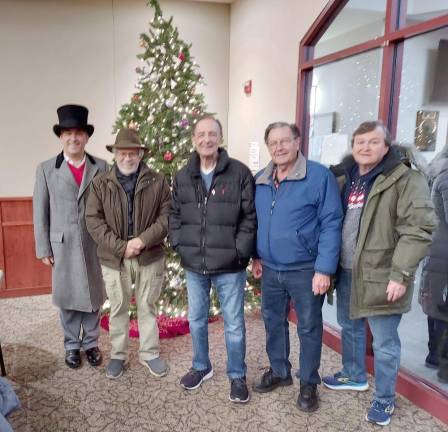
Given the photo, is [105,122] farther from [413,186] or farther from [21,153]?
[413,186]

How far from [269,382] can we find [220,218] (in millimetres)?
1039

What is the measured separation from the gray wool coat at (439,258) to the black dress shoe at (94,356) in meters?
2.11

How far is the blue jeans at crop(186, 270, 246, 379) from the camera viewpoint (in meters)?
2.21

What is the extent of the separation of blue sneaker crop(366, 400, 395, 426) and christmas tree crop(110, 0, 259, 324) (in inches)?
80.7

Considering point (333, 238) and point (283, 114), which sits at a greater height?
point (283, 114)

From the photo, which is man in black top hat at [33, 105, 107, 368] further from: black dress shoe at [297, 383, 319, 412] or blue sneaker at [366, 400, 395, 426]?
blue sneaker at [366, 400, 395, 426]

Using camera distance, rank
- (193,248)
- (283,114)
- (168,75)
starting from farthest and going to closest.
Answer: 1. (283,114)
2. (168,75)
3. (193,248)

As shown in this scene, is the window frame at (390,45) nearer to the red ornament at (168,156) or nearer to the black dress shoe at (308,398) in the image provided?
the red ornament at (168,156)

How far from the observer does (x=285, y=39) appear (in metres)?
3.53

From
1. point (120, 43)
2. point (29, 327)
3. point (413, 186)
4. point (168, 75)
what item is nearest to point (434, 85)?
point (413, 186)

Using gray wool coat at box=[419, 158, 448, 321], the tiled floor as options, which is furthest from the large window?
the tiled floor

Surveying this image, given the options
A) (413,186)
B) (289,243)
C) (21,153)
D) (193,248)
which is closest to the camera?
(413,186)

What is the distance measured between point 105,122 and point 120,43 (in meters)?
0.82

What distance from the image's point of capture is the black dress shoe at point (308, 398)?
7.18 ft
